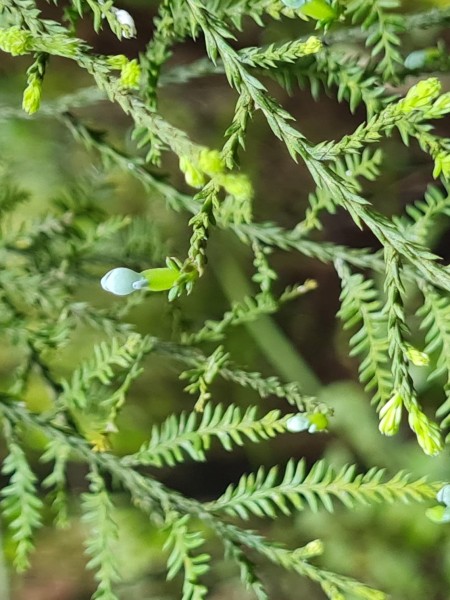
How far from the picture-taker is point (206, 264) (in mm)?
674

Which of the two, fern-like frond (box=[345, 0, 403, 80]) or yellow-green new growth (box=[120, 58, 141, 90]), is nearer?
yellow-green new growth (box=[120, 58, 141, 90])

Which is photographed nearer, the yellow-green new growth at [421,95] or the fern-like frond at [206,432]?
the yellow-green new growth at [421,95]

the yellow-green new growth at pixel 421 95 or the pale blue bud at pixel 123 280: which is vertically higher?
the yellow-green new growth at pixel 421 95

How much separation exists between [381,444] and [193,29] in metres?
1.04

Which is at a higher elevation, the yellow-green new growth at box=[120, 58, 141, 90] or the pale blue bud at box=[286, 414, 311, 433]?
the yellow-green new growth at box=[120, 58, 141, 90]

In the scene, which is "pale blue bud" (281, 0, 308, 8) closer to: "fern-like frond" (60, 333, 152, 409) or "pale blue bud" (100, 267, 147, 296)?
"pale blue bud" (100, 267, 147, 296)

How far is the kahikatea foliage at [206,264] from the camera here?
0.58 meters

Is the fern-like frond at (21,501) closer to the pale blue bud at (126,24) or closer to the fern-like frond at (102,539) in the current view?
the fern-like frond at (102,539)

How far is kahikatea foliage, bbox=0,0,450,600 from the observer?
1.91ft

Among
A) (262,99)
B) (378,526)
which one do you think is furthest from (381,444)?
(262,99)

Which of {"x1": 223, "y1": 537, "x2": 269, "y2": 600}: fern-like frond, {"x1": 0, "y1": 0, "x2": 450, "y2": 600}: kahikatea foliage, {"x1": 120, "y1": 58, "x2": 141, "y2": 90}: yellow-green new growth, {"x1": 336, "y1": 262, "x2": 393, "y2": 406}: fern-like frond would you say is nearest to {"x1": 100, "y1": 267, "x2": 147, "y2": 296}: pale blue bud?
{"x1": 0, "y1": 0, "x2": 450, "y2": 600}: kahikatea foliage

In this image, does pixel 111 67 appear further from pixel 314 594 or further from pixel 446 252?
pixel 314 594

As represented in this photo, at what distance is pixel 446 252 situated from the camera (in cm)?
152

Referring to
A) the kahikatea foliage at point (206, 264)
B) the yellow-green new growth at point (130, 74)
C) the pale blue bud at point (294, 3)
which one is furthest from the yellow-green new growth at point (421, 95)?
the yellow-green new growth at point (130, 74)
